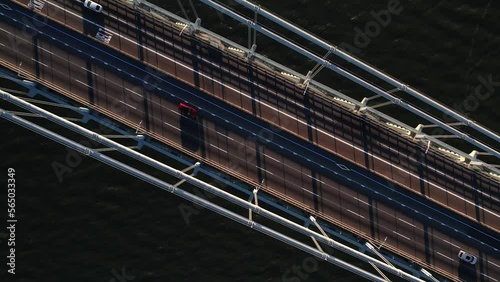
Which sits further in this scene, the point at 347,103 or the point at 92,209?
the point at 92,209

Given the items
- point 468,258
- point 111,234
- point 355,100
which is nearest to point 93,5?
point 111,234

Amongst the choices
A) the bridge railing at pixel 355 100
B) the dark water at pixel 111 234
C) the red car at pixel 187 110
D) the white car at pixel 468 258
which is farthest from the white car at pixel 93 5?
the white car at pixel 468 258

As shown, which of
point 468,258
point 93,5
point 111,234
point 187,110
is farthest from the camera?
point 111,234

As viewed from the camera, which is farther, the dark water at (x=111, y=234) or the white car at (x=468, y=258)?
the dark water at (x=111, y=234)

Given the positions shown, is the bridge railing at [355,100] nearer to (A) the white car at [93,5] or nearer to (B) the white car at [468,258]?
(A) the white car at [93,5]

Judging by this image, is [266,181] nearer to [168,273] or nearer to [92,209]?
[168,273]

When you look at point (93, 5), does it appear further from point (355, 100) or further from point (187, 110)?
point (355, 100)

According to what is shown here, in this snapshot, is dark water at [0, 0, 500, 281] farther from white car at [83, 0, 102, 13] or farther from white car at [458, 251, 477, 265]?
white car at [83, 0, 102, 13]

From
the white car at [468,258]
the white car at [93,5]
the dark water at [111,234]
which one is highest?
the white car at [93,5]

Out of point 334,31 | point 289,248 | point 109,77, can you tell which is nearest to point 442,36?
point 334,31
